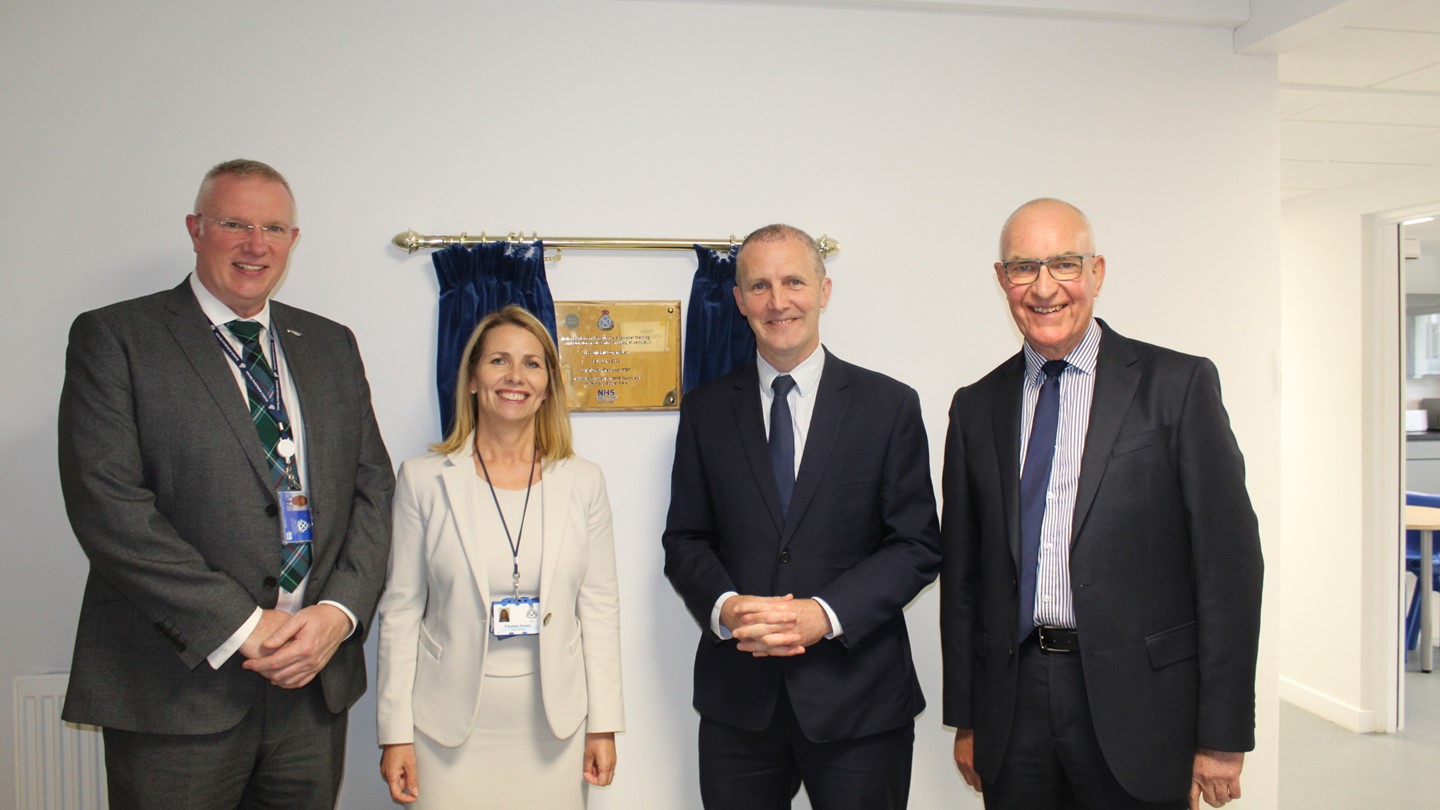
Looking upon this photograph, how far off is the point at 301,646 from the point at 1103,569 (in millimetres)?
1681

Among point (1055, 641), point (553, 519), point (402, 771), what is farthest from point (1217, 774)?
point (402, 771)

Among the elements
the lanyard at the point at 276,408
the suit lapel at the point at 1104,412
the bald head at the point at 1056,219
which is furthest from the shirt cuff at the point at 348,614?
the bald head at the point at 1056,219

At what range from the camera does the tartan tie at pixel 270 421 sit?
6.10ft

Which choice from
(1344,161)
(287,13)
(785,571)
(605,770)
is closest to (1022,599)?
(785,571)

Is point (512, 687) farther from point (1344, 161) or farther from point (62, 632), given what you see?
point (1344, 161)

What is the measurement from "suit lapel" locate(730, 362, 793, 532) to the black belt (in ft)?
1.97

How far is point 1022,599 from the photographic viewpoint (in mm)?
1797

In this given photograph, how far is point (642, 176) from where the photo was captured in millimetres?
2639

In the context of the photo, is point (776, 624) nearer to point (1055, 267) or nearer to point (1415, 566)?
point (1055, 267)

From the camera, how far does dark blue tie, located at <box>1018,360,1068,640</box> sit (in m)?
1.80

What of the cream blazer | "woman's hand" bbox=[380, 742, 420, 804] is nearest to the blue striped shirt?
the cream blazer

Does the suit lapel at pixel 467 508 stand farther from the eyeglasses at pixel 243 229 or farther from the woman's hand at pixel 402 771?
the eyeglasses at pixel 243 229

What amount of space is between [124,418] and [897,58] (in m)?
2.39

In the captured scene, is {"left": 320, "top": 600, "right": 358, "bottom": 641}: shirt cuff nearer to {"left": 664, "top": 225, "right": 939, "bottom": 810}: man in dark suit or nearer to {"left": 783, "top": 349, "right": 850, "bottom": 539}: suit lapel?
{"left": 664, "top": 225, "right": 939, "bottom": 810}: man in dark suit
